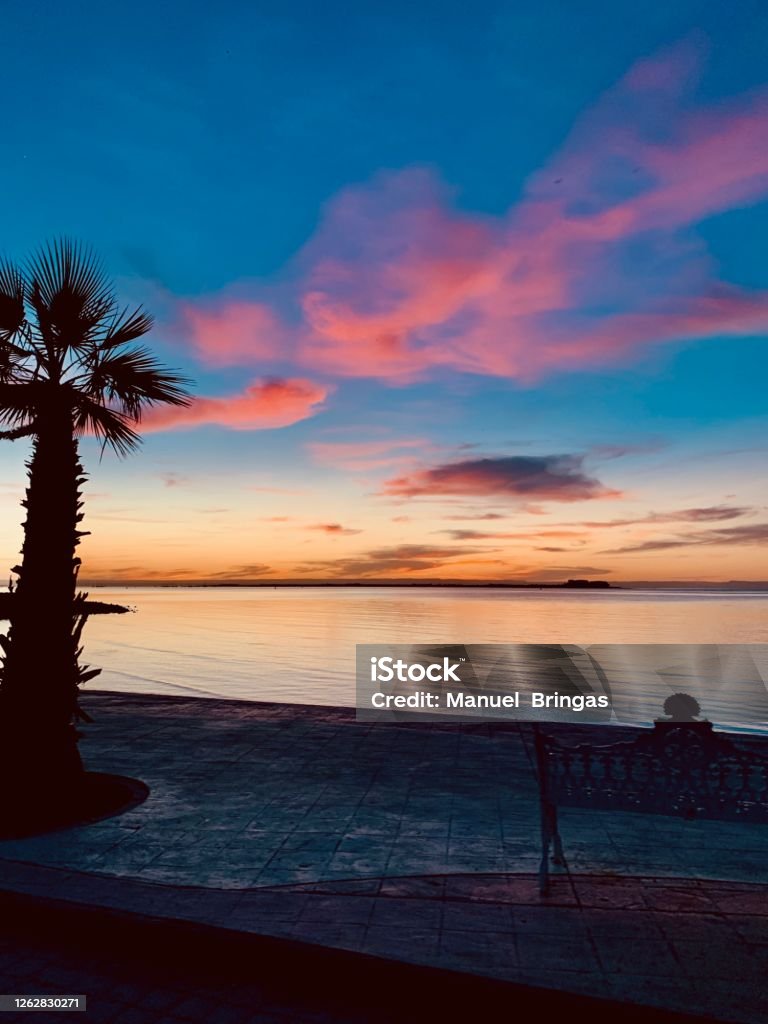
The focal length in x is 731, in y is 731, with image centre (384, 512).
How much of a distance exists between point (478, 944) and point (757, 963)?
1607 mm

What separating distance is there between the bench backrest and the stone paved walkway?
639mm

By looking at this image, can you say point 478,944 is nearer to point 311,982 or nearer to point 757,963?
point 311,982

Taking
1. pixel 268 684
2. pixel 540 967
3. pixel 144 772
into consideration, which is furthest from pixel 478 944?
pixel 268 684

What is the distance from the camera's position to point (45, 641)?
7.73 m

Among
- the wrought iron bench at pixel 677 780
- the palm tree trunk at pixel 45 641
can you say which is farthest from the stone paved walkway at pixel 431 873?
the palm tree trunk at pixel 45 641

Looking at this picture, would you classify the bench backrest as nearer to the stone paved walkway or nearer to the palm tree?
the stone paved walkway

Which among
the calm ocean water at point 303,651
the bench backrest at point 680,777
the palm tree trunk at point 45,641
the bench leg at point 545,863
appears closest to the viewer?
the bench backrest at point 680,777

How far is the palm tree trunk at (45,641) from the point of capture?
24.5ft

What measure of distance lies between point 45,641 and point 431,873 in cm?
465

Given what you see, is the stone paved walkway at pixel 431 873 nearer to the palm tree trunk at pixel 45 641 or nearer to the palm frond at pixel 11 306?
the palm tree trunk at pixel 45 641

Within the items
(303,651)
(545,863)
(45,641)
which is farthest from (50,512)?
(303,651)

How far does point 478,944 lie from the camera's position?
446cm

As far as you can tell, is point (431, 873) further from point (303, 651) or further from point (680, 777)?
point (303, 651)

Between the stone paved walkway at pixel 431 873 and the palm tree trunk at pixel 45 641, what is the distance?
94 cm
